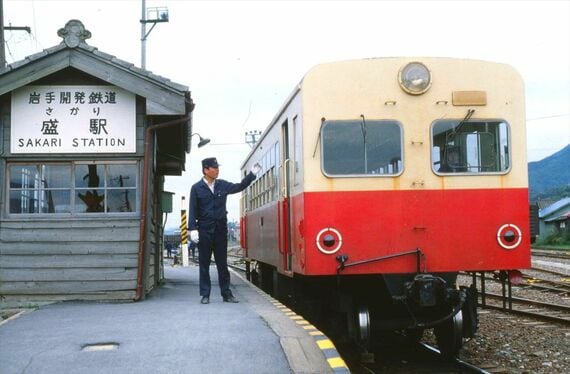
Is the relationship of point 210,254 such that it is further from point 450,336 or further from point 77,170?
point 450,336

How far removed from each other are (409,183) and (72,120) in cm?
488

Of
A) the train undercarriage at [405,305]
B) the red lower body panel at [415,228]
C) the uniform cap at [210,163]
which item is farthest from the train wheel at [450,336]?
the uniform cap at [210,163]

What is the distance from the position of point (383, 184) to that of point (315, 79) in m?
1.28

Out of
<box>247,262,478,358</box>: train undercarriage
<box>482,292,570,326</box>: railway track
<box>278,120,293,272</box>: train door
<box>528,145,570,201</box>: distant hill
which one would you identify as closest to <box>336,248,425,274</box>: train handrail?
<box>247,262,478,358</box>: train undercarriage

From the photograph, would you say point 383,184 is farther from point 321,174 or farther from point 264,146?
point 264,146

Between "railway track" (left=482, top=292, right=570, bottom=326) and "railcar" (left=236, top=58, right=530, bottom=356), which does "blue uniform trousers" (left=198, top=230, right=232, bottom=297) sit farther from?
"railway track" (left=482, top=292, right=570, bottom=326)

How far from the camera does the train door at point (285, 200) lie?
880cm

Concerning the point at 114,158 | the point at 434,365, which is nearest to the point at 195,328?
the point at 434,365

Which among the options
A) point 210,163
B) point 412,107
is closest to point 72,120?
point 210,163

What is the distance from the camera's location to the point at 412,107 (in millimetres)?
7750

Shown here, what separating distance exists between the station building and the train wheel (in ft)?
13.2

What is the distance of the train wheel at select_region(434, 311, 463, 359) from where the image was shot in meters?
7.74

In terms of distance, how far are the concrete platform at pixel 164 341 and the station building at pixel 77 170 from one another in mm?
798

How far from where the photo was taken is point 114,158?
33.1 feet
